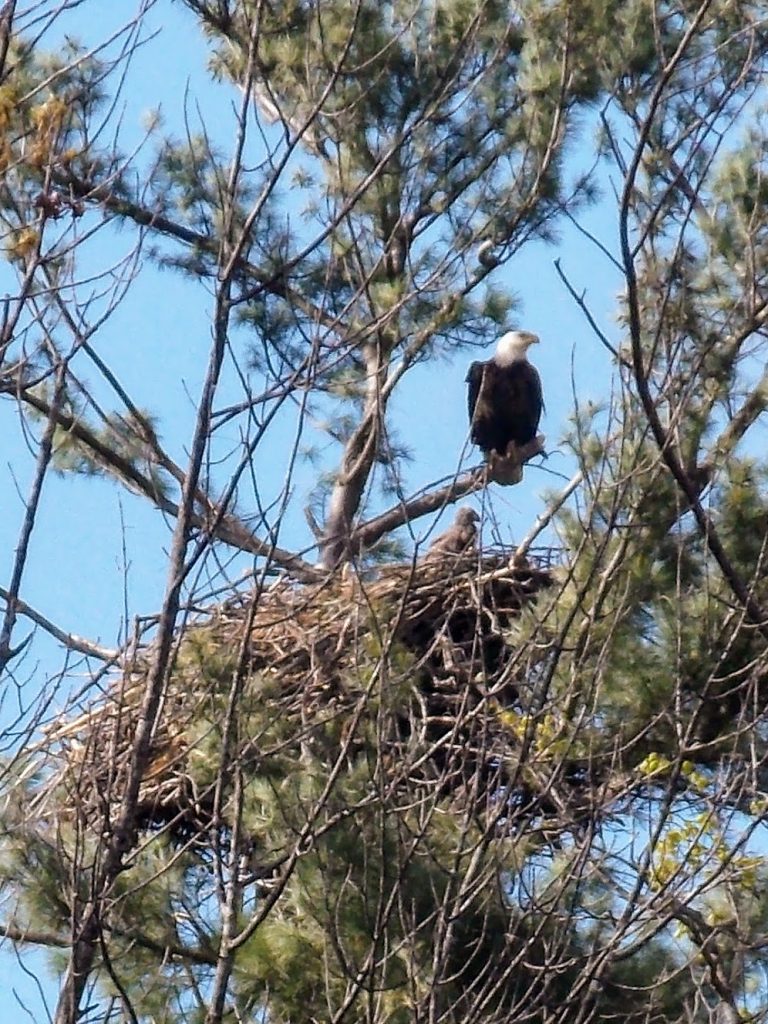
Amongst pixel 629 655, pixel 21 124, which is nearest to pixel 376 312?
pixel 629 655

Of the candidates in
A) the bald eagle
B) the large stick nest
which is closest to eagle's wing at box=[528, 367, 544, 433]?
the bald eagle

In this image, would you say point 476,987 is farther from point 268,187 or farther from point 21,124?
point 21,124

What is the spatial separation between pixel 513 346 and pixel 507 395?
211 mm

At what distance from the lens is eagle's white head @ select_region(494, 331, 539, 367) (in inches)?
340

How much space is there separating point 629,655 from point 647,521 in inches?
17.2

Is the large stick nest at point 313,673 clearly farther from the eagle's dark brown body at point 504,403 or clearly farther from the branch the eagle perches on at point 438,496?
the eagle's dark brown body at point 504,403

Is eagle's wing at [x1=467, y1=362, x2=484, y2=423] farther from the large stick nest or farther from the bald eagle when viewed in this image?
the large stick nest

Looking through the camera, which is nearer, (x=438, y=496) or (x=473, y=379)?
(x=438, y=496)

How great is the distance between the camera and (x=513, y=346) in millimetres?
8766

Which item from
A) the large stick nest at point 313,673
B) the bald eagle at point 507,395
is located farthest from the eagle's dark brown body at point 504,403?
the large stick nest at point 313,673

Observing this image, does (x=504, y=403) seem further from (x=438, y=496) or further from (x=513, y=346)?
(x=438, y=496)

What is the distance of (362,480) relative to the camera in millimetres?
7934

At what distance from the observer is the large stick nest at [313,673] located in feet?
16.8

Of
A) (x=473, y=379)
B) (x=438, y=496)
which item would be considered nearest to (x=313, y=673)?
(x=438, y=496)
